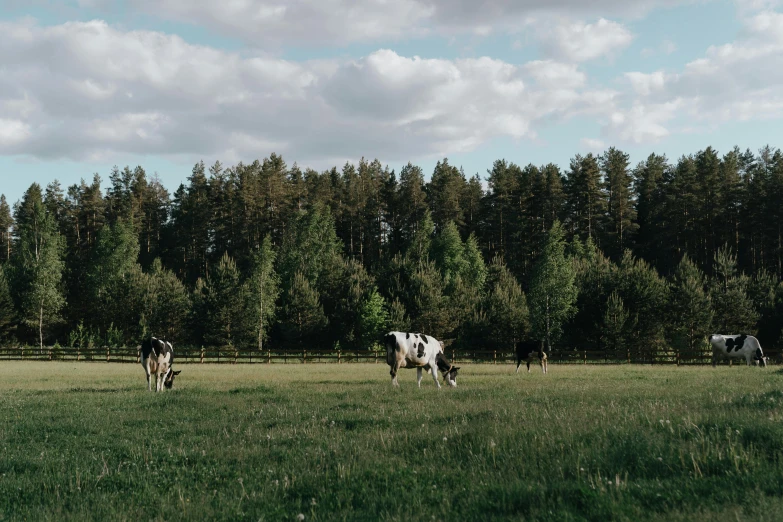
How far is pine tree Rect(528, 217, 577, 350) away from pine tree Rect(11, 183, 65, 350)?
54.7 m

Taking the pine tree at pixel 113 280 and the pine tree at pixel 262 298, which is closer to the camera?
the pine tree at pixel 262 298

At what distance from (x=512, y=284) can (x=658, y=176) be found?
38.1 meters

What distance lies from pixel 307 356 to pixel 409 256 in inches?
1106

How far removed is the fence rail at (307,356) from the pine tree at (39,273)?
56.7ft

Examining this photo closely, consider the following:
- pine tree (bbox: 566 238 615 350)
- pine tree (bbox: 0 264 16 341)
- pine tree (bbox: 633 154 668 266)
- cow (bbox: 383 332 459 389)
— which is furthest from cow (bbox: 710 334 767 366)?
pine tree (bbox: 0 264 16 341)

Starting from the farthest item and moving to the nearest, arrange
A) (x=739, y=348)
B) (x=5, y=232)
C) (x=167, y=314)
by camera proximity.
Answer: (x=5, y=232)
(x=167, y=314)
(x=739, y=348)

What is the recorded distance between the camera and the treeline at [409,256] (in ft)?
201

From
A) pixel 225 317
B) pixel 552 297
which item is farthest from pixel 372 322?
pixel 552 297

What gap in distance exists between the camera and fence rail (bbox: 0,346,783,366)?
4888cm

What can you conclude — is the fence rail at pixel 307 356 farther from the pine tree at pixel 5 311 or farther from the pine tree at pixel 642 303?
the pine tree at pixel 5 311

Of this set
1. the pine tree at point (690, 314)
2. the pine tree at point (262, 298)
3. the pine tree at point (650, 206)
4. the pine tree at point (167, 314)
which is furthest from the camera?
the pine tree at point (650, 206)

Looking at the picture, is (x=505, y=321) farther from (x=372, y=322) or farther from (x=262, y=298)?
(x=262, y=298)

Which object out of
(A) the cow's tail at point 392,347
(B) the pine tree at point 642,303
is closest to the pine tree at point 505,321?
(B) the pine tree at point 642,303

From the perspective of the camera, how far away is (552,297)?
60531 mm
